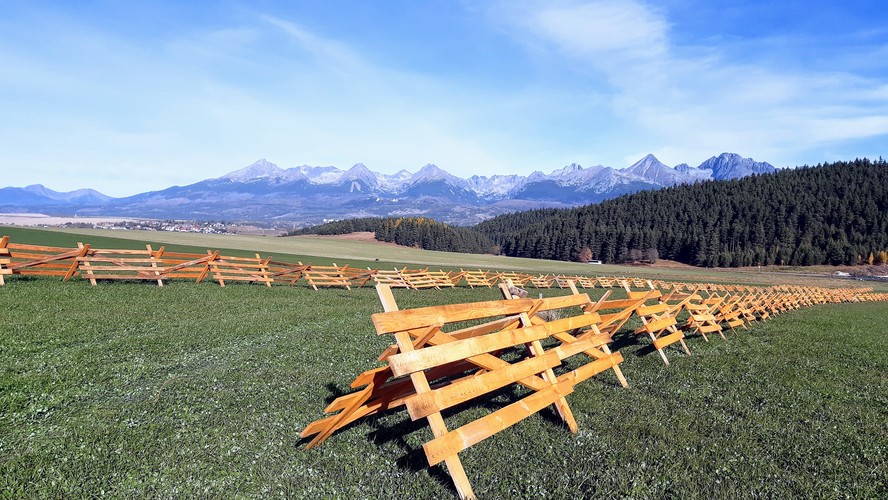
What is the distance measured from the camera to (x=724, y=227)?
13225cm

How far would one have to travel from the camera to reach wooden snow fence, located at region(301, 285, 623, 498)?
14.4 feet

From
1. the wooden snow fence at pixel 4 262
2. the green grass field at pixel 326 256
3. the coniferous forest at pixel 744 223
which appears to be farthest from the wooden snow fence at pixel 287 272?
the coniferous forest at pixel 744 223

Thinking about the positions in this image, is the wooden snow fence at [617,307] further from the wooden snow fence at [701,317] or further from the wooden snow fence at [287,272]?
the wooden snow fence at [287,272]

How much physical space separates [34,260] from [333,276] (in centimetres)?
1393

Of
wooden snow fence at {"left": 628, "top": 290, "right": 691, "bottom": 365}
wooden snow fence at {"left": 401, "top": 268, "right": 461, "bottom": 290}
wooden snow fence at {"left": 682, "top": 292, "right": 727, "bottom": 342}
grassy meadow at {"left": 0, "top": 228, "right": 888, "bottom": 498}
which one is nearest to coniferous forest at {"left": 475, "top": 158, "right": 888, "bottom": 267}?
wooden snow fence at {"left": 401, "top": 268, "right": 461, "bottom": 290}

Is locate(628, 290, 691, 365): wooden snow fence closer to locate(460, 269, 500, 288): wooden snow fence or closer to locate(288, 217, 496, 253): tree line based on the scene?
locate(460, 269, 500, 288): wooden snow fence

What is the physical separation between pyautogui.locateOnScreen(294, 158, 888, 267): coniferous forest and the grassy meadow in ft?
408

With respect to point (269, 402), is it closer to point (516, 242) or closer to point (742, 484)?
point (742, 484)

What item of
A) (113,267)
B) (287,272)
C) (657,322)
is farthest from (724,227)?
(113,267)

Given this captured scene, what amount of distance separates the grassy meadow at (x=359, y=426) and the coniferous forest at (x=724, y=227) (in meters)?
124

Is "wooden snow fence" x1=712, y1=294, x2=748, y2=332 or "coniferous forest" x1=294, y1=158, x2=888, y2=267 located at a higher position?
"wooden snow fence" x1=712, y1=294, x2=748, y2=332

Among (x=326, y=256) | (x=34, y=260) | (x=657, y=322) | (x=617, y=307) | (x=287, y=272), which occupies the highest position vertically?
(x=34, y=260)

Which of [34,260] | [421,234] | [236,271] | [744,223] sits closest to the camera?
[34,260]

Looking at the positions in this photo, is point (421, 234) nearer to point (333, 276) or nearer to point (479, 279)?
point (479, 279)
